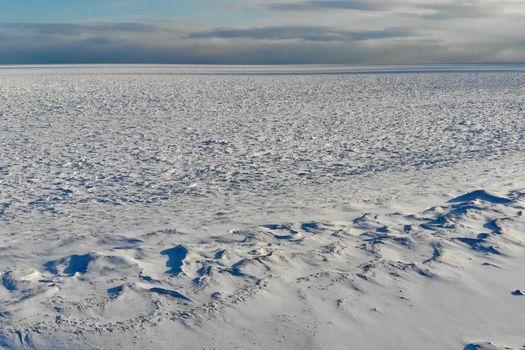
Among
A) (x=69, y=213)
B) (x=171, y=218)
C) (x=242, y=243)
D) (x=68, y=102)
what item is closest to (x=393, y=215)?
(x=242, y=243)

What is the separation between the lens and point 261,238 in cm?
470

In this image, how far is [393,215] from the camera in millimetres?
5328

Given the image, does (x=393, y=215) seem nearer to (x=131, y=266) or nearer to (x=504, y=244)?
(x=504, y=244)

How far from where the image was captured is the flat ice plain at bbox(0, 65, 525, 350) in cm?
337

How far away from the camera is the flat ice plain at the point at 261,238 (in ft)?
11.0

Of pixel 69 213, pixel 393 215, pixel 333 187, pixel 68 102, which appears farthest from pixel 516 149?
pixel 68 102

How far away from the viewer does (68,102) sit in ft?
45.6

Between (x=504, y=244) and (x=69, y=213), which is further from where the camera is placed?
(x=69, y=213)

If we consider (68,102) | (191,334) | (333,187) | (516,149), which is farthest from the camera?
(68,102)

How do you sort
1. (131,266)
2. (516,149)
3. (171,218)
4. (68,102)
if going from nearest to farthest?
(131,266) < (171,218) < (516,149) < (68,102)

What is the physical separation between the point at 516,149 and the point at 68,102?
Result: 945cm

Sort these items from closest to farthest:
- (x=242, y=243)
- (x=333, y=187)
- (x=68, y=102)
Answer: (x=242, y=243) → (x=333, y=187) → (x=68, y=102)

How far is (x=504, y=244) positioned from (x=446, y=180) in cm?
214

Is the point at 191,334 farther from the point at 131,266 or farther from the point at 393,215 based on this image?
the point at 393,215
